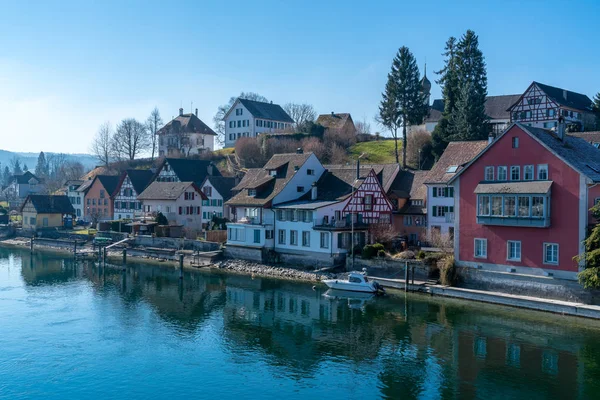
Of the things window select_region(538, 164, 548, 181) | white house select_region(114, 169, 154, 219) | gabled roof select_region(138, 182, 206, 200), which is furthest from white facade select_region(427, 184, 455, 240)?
white house select_region(114, 169, 154, 219)

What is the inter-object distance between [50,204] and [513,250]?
71620 millimetres

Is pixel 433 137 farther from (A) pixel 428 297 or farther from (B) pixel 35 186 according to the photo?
(B) pixel 35 186

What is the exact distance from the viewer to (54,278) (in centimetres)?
5784

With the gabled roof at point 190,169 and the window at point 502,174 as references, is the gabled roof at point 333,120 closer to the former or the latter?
the gabled roof at point 190,169

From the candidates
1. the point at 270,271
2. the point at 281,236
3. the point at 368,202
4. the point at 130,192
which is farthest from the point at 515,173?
the point at 130,192

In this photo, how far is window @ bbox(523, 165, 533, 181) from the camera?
139 ft

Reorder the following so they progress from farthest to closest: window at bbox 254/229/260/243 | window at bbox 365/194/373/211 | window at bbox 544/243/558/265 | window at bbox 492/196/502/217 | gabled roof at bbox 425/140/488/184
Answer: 1. window at bbox 254/229/260/243
2. window at bbox 365/194/373/211
3. gabled roof at bbox 425/140/488/184
4. window at bbox 492/196/502/217
5. window at bbox 544/243/558/265

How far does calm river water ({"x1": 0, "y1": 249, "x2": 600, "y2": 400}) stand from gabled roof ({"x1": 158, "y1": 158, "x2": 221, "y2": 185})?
37154 mm

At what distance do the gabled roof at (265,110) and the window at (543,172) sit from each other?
6836 centimetres

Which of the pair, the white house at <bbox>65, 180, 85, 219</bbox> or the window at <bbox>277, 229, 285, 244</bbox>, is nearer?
the window at <bbox>277, 229, 285, 244</bbox>

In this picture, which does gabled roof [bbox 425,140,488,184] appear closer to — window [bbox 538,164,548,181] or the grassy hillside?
window [bbox 538,164,548,181]

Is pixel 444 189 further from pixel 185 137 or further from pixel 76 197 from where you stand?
pixel 76 197

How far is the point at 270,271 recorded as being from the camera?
185 ft

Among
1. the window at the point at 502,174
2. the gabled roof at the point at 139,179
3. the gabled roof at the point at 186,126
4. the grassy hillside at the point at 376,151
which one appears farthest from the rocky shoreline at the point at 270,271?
the gabled roof at the point at 186,126
